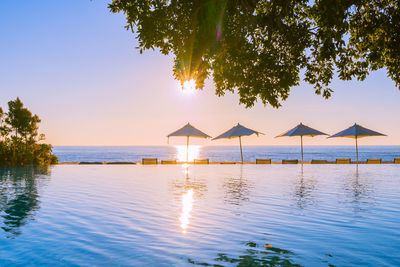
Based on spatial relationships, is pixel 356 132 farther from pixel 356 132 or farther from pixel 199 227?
pixel 199 227

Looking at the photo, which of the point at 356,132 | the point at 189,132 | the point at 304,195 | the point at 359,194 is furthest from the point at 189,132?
the point at 359,194

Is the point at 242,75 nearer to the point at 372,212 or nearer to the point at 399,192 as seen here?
the point at 372,212

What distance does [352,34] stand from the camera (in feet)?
27.8

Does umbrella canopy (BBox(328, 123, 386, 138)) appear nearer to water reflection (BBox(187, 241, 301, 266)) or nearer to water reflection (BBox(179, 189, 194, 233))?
water reflection (BBox(179, 189, 194, 233))

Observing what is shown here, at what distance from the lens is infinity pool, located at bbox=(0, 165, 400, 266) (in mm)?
5590

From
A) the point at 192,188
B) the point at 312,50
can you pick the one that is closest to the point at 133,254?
the point at 312,50

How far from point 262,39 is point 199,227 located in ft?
16.1

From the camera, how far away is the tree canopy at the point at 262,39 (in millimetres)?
6586

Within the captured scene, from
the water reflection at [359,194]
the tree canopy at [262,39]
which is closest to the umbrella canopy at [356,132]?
the water reflection at [359,194]

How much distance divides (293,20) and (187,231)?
5831 mm

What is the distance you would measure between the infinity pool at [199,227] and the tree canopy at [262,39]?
3.13m

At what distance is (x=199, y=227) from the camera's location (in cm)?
755

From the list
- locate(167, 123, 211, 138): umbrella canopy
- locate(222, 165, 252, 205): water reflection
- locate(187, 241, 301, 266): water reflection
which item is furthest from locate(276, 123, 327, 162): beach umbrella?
locate(187, 241, 301, 266): water reflection

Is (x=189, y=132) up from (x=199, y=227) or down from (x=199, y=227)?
up
